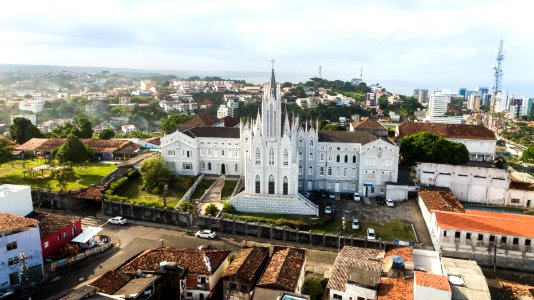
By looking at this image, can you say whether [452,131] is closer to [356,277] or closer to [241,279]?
[356,277]

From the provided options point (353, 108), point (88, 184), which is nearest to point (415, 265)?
point (88, 184)

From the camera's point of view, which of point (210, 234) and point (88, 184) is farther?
point (88, 184)

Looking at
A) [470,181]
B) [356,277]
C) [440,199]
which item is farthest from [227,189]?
[470,181]

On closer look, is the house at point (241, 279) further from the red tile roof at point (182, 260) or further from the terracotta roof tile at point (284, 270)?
the red tile roof at point (182, 260)

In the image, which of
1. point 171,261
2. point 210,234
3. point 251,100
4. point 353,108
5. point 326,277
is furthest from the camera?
point 251,100

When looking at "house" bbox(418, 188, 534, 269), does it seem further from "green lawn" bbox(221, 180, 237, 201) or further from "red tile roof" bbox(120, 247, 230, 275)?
"green lawn" bbox(221, 180, 237, 201)

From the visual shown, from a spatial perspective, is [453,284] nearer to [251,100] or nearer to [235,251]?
[235,251]

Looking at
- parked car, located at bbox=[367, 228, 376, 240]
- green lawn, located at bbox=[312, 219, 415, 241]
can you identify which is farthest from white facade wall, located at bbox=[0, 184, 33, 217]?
parked car, located at bbox=[367, 228, 376, 240]
